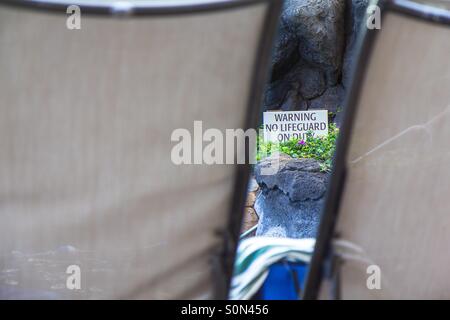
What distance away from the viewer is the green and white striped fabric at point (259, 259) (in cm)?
137

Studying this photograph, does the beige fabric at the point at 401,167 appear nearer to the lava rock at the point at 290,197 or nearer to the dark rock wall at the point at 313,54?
the lava rock at the point at 290,197

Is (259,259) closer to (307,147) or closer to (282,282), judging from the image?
(282,282)

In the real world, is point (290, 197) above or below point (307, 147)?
below

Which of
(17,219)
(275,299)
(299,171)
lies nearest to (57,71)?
(17,219)

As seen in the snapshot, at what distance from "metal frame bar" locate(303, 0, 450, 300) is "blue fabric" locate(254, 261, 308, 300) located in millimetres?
123

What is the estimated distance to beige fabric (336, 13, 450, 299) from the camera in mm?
1214

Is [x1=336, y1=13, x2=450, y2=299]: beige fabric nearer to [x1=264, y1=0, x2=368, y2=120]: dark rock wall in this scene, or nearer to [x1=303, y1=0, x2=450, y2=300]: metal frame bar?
[x1=303, y1=0, x2=450, y2=300]: metal frame bar

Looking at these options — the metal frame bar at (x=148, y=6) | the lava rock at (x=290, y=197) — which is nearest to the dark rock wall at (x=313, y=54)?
the lava rock at (x=290, y=197)

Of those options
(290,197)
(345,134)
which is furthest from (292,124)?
(345,134)

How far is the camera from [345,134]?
3.96 ft

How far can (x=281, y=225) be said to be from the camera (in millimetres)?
6363

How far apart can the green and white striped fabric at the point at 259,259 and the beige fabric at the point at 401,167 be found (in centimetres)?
16

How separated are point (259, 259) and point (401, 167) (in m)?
0.41

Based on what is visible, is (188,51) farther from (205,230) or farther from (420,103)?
(420,103)
